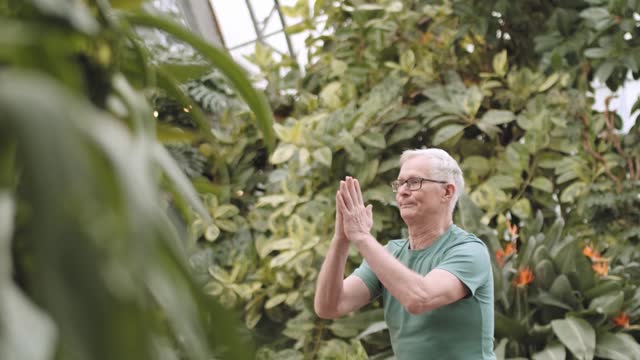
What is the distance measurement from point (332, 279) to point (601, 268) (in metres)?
2.26

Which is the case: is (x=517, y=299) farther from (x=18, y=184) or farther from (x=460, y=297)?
(x=18, y=184)

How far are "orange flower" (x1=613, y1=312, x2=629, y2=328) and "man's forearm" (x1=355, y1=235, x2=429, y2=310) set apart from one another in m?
2.27

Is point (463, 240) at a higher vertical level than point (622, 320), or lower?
higher

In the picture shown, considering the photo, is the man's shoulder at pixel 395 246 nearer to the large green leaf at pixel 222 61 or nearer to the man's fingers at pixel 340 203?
the man's fingers at pixel 340 203

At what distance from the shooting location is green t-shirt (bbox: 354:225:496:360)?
2.47m

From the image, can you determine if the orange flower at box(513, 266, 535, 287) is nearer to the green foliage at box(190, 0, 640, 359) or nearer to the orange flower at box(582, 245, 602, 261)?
the green foliage at box(190, 0, 640, 359)

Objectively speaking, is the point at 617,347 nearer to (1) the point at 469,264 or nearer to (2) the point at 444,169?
(2) the point at 444,169

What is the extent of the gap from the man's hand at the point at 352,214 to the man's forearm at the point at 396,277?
0.11 ft

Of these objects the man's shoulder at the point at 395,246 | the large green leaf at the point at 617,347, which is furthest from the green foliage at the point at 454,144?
the man's shoulder at the point at 395,246

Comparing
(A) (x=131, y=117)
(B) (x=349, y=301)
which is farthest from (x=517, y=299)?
(A) (x=131, y=117)

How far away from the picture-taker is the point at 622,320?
4.36 metres

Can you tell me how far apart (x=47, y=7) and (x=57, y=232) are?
0.19 metres

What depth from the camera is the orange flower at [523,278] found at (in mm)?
4340

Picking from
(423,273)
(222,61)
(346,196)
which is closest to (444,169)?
(423,273)
